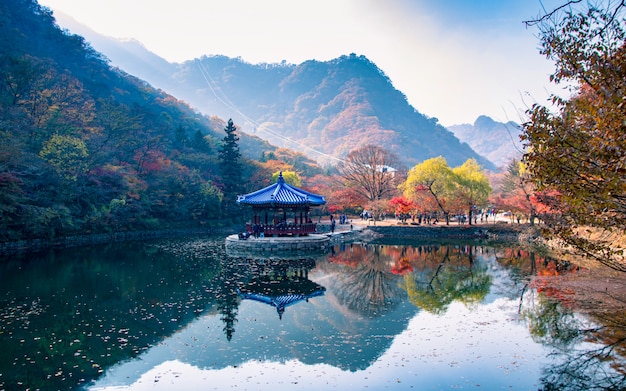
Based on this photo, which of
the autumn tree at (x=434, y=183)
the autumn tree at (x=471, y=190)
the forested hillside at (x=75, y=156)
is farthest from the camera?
the autumn tree at (x=471, y=190)

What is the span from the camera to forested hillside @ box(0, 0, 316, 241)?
26.1m

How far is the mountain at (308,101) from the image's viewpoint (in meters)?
124

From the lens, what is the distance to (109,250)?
27.1 meters

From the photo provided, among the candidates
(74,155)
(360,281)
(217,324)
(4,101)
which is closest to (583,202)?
(217,324)

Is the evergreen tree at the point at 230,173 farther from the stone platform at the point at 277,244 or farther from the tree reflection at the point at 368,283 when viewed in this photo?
the tree reflection at the point at 368,283

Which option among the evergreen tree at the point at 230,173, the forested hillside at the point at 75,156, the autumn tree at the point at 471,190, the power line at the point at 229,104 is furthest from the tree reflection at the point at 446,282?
the power line at the point at 229,104

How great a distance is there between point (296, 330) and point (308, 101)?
475 feet

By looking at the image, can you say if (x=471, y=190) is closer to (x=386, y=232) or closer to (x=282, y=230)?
(x=386, y=232)

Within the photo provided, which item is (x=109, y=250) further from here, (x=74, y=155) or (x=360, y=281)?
(x=360, y=281)

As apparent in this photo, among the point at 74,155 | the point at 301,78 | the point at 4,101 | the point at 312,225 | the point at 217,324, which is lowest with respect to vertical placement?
the point at 217,324

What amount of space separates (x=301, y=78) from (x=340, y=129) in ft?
141

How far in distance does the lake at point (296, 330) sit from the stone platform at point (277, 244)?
5646mm

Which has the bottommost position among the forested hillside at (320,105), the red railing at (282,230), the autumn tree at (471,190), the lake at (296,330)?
the lake at (296,330)

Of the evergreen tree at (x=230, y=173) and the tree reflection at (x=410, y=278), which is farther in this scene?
the evergreen tree at (x=230, y=173)
